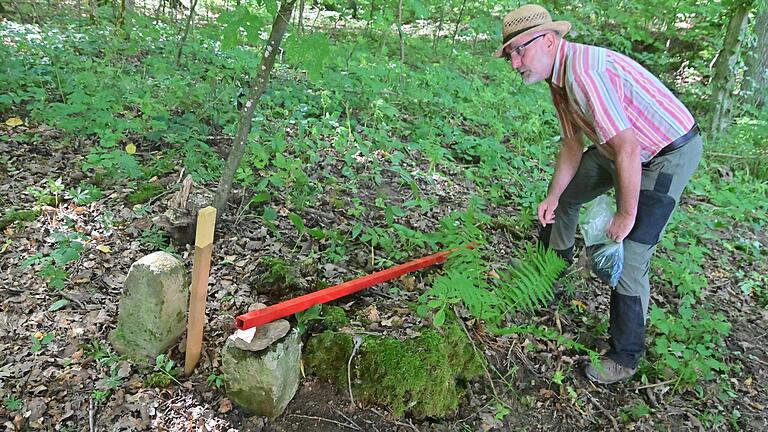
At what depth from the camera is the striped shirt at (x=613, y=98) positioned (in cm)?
265

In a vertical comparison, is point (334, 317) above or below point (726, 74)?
below

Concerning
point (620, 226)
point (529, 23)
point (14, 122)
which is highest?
point (529, 23)

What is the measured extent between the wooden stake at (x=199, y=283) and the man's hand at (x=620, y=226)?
217cm

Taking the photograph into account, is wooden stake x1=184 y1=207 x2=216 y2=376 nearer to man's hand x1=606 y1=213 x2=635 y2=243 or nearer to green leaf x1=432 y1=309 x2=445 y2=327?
green leaf x1=432 y1=309 x2=445 y2=327

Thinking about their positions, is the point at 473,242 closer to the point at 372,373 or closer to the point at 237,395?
the point at 372,373

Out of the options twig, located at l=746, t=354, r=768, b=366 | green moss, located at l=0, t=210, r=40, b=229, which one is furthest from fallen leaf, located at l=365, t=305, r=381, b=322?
twig, located at l=746, t=354, r=768, b=366

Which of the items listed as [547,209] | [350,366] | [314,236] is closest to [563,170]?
[547,209]

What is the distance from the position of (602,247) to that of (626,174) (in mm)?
588

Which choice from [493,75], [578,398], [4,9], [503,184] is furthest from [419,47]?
[578,398]

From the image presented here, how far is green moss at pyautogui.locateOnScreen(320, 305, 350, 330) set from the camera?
287 cm

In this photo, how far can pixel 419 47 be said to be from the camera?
29.4 ft

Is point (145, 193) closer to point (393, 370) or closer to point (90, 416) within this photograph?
point (90, 416)

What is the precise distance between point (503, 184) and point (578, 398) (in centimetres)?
258

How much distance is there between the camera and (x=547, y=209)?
367 centimetres
